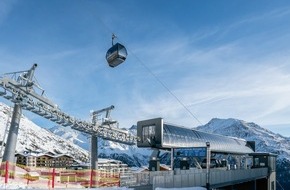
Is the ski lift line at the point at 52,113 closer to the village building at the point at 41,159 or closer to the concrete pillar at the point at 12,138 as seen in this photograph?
the concrete pillar at the point at 12,138

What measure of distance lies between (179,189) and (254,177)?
106 ft

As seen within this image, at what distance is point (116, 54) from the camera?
2680 centimetres

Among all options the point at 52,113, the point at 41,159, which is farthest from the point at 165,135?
the point at 41,159

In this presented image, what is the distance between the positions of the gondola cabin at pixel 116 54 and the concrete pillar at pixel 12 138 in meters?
14.0

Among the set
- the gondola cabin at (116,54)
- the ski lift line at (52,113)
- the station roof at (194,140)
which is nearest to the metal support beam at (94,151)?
the ski lift line at (52,113)

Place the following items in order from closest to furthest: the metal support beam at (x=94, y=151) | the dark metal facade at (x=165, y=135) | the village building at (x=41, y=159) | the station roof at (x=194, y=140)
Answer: the metal support beam at (x=94, y=151)
the dark metal facade at (x=165, y=135)
the station roof at (x=194, y=140)
the village building at (x=41, y=159)

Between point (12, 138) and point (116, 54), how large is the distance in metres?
15.3

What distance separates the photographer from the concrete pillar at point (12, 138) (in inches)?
1358

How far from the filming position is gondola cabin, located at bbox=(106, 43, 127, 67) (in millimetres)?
26844

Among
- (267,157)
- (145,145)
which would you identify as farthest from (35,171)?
(267,157)

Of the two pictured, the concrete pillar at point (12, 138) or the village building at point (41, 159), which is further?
the village building at point (41, 159)

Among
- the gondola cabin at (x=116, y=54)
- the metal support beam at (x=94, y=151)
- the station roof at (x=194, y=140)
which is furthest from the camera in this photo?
the station roof at (x=194, y=140)

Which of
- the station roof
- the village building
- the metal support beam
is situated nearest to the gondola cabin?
the station roof

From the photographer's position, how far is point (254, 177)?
5553 cm
